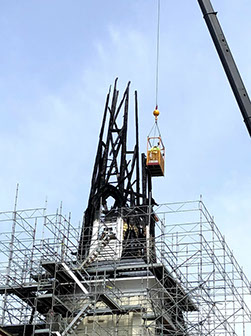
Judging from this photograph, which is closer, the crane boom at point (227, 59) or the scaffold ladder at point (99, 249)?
the crane boom at point (227, 59)

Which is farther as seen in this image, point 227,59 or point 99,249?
point 99,249

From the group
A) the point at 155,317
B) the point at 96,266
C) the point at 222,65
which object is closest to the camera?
the point at 222,65

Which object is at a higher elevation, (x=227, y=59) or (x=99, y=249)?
(x=99, y=249)

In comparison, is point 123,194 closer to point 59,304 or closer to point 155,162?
point 155,162

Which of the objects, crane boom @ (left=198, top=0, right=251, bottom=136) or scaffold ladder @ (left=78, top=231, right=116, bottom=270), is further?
scaffold ladder @ (left=78, top=231, right=116, bottom=270)

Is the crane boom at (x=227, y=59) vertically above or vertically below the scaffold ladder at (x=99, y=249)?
below

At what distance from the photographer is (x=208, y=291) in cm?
5662

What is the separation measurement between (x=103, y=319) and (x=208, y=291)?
22.3 ft

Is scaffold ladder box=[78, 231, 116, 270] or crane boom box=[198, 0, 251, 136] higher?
scaffold ladder box=[78, 231, 116, 270]

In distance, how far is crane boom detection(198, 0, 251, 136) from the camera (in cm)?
3884

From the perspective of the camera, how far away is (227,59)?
1587 inches

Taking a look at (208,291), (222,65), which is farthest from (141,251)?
(222,65)

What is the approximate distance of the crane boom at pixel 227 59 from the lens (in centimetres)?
3884

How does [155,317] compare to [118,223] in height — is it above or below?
below
